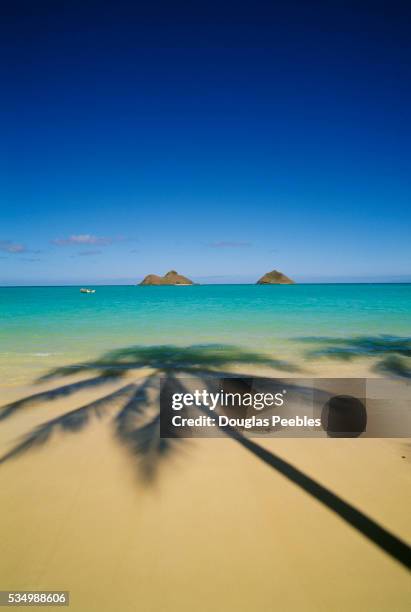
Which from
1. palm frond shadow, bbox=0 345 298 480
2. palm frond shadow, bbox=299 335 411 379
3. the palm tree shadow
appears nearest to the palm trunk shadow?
the palm tree shadow

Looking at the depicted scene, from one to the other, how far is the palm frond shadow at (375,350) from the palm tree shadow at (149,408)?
2.70 meters

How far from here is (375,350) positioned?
1325 cm

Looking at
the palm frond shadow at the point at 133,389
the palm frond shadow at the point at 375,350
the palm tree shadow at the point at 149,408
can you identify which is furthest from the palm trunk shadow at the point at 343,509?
the palm frond shadow at the point at 375,350

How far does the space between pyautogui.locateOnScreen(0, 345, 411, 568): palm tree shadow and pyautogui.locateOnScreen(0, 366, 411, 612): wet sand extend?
0.14 meters

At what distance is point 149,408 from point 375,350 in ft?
34.4

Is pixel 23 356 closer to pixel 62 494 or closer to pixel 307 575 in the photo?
pixel 62 494

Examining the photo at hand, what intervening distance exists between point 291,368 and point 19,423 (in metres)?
7.83

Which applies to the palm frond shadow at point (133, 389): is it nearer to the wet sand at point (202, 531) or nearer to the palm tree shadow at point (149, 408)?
the palm tree shadow at point (149, 408)

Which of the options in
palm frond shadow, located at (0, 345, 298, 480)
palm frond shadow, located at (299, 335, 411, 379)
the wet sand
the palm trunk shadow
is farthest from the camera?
palm frond shadow, located at (299, 335, 411, 379)

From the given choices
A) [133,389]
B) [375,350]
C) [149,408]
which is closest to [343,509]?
[149,408]

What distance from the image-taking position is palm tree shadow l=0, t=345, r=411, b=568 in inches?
144

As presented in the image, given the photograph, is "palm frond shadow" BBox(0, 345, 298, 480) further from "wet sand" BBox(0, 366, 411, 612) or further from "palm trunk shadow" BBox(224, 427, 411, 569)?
"palm trunk shadow" BBox(224, 427, 411, 569)

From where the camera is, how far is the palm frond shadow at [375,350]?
412 inches

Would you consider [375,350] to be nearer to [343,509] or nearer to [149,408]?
[149,408]
